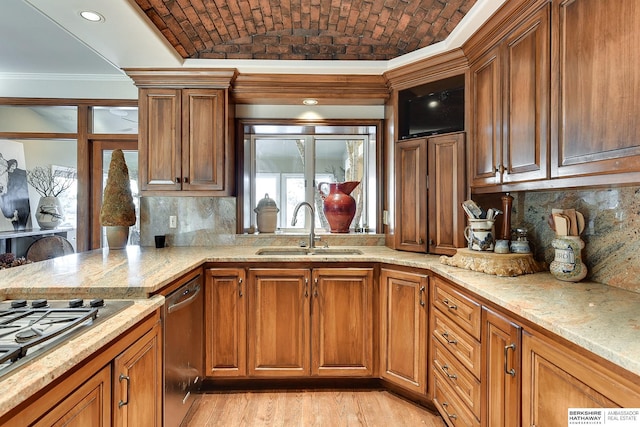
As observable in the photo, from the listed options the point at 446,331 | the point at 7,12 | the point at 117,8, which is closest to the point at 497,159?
the point at 446,331

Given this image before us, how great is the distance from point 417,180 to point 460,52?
0.91 meters

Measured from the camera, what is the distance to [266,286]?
236 centimetres

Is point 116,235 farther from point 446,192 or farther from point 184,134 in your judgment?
point 446,192

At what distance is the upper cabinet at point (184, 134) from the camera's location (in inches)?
104

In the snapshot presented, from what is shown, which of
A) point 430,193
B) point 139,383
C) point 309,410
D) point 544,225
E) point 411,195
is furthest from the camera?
point 411,195

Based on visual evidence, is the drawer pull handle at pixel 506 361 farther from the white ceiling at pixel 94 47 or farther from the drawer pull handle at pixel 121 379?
the white ceiling at pixel 94 47

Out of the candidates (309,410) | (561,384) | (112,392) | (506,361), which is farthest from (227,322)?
(561,384)

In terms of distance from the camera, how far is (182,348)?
190 centimetres

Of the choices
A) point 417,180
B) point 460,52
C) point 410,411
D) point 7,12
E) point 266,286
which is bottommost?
point 410,411

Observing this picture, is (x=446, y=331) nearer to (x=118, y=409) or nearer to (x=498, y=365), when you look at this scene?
(x=498, y=365)

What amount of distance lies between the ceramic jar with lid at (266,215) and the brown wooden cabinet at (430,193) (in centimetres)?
119

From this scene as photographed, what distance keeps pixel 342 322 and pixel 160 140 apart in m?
2.03

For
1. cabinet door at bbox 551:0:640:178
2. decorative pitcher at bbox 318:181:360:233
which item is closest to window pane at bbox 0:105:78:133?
decorative pitcher at bbox 318:181:360:233

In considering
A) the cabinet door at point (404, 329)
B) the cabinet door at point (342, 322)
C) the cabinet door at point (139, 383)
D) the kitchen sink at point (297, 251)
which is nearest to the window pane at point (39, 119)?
the kitchen sink at point (297, 251)
